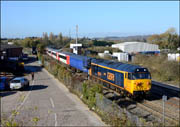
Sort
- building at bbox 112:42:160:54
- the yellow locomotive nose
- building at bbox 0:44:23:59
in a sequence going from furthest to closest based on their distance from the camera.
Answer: building at bbox 112:42:160:54, building at bbox 0:44:23:59, the yellow locomotive nose

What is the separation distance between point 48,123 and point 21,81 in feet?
42.7

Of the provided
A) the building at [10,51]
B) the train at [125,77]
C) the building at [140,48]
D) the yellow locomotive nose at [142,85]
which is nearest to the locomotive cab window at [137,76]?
the train at [125,77]

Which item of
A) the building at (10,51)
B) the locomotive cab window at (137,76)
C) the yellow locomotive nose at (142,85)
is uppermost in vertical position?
the building at (10,51)

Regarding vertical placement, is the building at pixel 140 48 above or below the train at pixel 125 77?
above

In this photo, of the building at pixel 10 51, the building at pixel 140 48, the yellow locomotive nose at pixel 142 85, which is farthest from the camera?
the building at pixel 140 48

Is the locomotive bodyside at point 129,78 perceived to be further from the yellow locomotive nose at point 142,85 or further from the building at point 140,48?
the building at point 140,48

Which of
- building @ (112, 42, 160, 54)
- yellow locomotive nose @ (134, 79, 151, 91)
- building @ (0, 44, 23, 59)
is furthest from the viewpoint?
building @ (112, 42, 160, 54)

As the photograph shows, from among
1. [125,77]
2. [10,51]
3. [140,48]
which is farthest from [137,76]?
[140,48]

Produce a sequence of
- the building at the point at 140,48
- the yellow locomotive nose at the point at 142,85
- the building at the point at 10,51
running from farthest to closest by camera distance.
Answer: the building at the point at 140,48 → the building at the point at 10,51 → the yellow locomotive nose at the point at 142,85

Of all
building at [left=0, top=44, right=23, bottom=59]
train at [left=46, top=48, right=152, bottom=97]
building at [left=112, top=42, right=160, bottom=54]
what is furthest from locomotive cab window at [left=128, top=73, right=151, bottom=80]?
building at [left=112, top=42, right=160, bottom=54]

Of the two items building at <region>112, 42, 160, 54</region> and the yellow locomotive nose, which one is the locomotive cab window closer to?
the yellow locomotive nose

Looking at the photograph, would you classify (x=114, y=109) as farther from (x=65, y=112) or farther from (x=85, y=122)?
(x=65, y=112)

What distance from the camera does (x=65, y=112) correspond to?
1398cm

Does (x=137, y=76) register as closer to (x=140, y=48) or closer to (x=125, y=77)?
(x=125, y=77)
